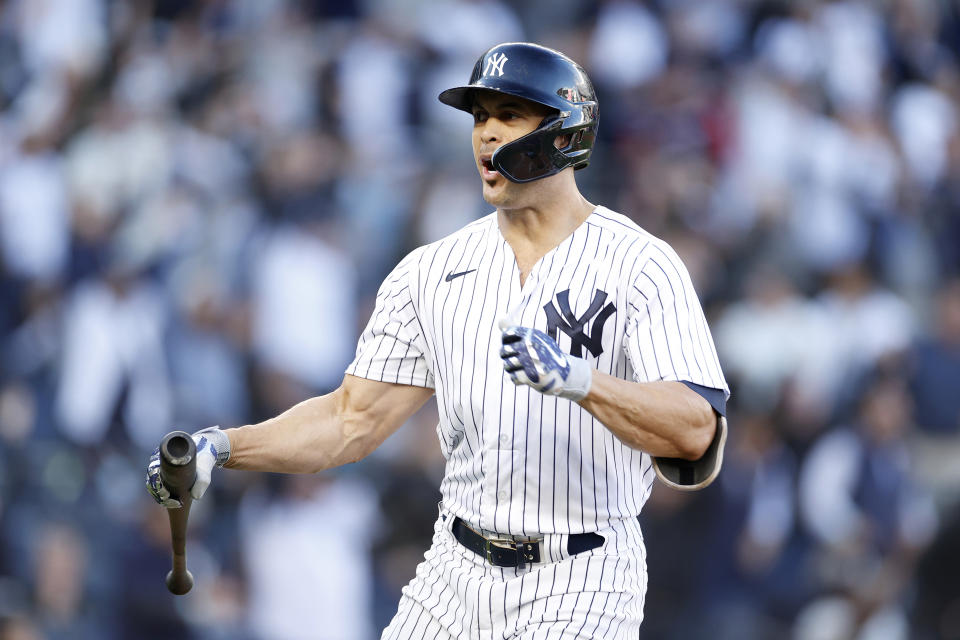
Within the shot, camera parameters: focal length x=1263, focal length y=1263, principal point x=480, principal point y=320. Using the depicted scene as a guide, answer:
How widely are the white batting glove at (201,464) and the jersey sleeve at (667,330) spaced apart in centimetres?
114

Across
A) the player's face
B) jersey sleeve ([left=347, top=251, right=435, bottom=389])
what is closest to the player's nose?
the player's face

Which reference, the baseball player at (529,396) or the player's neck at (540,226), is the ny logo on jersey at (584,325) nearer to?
the baseball player at (529,396)

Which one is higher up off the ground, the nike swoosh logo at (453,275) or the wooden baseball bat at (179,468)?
the nike swoosh logo at (453,275)

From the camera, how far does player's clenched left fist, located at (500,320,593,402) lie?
2.93 metres

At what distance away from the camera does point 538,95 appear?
11.7 ft

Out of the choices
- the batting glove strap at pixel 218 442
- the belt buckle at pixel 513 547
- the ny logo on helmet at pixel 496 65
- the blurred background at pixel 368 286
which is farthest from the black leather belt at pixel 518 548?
the blurred background at pixel 368 286

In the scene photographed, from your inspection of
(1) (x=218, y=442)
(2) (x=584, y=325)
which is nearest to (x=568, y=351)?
(2) (x=584, y=325)

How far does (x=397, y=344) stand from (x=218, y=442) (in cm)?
66

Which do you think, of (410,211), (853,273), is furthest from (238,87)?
(853,273)

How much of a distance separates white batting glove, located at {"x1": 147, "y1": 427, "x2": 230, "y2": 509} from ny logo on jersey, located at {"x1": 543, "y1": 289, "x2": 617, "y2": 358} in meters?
0.95

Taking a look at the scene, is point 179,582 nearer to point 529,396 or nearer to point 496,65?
point 529,396

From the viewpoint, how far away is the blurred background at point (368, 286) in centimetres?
738

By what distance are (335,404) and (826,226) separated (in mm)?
5918

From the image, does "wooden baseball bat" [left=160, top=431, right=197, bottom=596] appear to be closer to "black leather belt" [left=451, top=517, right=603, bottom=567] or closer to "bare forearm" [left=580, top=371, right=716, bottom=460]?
"black leather belt" [left=451, top=517, right=603, bottom=567]
